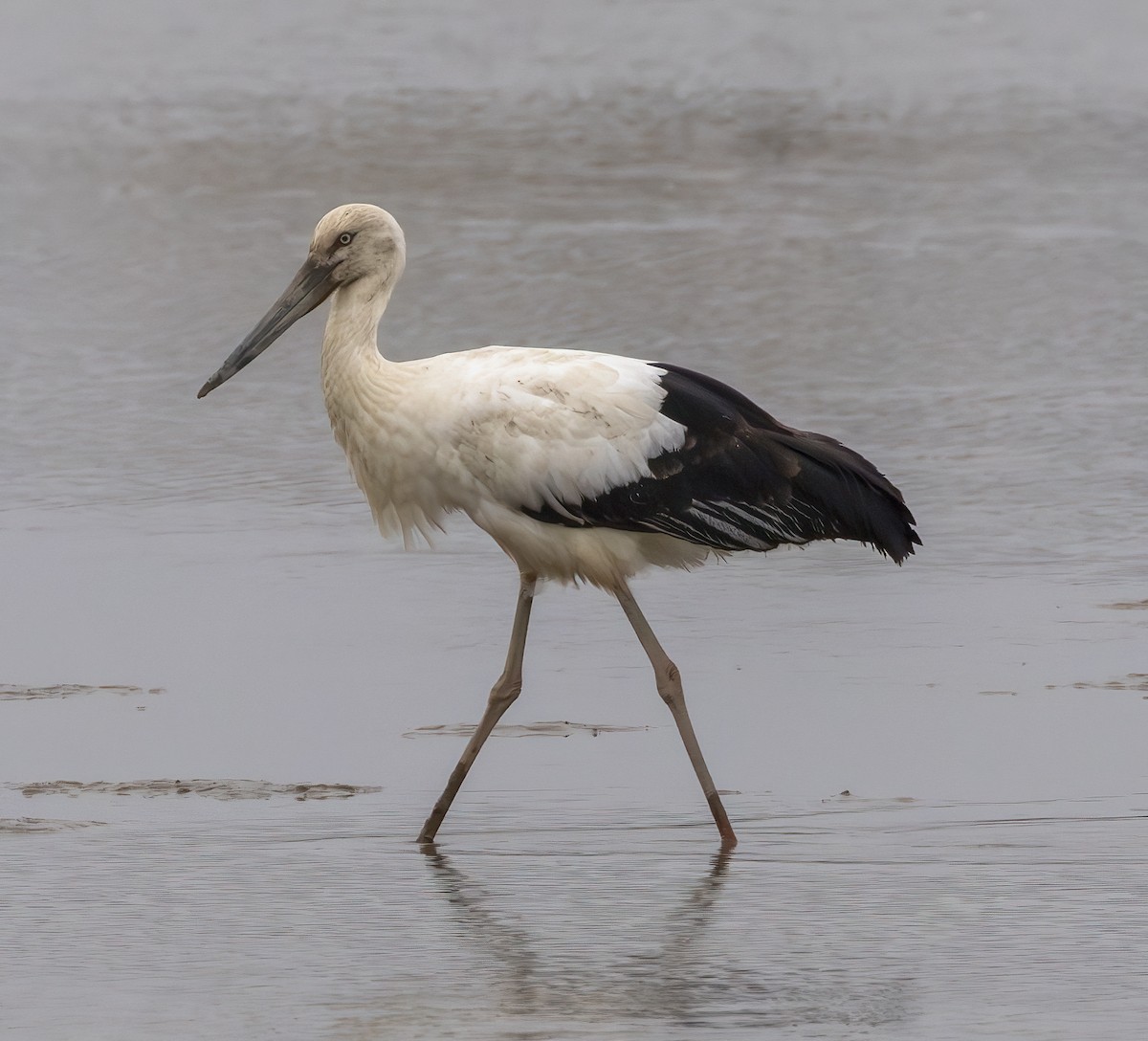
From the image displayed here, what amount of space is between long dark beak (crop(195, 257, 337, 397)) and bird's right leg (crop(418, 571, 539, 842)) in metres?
1.05

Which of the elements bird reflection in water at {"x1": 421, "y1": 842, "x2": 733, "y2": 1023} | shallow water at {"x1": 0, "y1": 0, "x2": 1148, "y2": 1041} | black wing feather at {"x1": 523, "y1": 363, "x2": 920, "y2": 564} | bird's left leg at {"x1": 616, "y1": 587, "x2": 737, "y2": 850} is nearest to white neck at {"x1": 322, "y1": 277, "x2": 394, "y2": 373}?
black wing feather at {"x1": 523, "y1": 363, "x2": 920, "y2": 564}

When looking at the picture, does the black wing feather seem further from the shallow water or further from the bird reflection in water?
the bird reflection in water

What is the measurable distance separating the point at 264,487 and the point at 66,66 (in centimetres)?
1614

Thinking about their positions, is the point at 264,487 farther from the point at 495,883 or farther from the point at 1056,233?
the point at 1056,233

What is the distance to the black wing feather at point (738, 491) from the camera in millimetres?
7379

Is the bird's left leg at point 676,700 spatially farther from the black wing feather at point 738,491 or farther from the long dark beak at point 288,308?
the long dark beak at point 288,308

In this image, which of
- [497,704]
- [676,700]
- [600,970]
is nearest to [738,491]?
[676,700]

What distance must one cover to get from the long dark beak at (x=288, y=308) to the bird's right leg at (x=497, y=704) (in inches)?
41.4

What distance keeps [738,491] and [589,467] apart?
1.43 ft

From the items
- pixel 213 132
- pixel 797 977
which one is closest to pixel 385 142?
pixel 213 132

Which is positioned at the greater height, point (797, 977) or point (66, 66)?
point (797, 977)

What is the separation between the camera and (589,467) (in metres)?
7.30

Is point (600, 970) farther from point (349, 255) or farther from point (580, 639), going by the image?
point (580, 639)

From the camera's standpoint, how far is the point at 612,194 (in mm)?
19203
